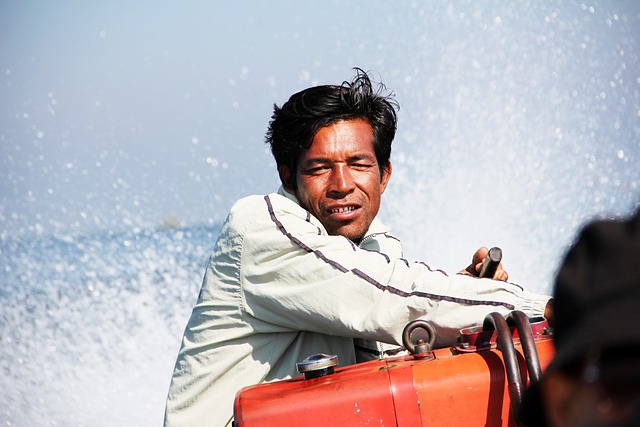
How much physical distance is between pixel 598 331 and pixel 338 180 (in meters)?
2.16

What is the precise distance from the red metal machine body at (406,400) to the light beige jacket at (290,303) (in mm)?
331

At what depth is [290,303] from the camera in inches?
87.4

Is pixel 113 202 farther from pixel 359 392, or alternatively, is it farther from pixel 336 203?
pixel 359 392

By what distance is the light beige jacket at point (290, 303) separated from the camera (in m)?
2.08

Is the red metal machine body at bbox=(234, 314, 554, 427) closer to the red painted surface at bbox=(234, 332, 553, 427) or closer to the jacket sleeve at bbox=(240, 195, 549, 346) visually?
the red painted surface at bbox=(234, 332, 553, 427)

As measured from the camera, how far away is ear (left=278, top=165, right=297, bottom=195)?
9.20ft

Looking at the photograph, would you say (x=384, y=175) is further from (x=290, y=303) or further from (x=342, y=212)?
(x=290, y=303)

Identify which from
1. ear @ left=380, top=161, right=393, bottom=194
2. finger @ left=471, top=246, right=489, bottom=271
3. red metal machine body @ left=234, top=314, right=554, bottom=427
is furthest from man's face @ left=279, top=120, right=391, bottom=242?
red metal machine body @ left=234, top=314, right=554, bottom=427

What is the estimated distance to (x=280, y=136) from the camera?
9.23 feet

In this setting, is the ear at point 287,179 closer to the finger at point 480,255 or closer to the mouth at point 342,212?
the mouth at point 342,212

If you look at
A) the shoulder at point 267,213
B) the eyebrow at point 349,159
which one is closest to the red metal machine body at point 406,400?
the shoulder at point 267,213

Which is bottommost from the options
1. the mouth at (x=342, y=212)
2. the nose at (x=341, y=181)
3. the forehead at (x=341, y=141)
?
the mouth at (x=342, y=212)

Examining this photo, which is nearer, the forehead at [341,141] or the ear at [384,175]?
the forehead at [341,141]

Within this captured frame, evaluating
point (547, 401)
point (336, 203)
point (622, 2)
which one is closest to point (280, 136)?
point (336, 203)
